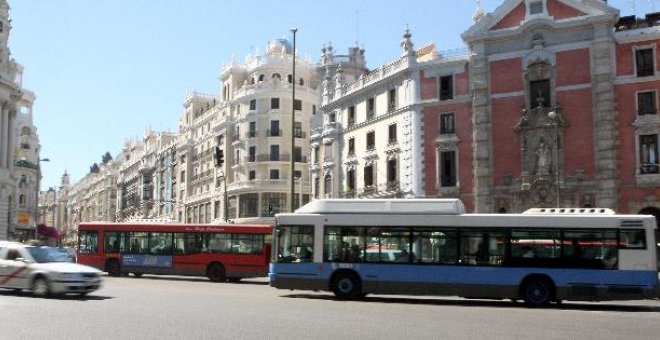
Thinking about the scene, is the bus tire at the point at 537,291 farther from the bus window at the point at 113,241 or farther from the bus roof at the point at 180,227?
the bus window at the point at 113,241

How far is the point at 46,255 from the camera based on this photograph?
19.1m

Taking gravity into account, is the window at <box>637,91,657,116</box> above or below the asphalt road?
above

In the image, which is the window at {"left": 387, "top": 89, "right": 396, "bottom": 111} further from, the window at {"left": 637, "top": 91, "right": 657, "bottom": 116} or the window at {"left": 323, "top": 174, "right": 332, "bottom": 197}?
the window at {"left": 637, "top": 91, "right": 657, "bottom": 116}

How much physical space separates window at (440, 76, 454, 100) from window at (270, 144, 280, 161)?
24.6 meters

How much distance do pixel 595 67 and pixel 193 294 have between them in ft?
90.8

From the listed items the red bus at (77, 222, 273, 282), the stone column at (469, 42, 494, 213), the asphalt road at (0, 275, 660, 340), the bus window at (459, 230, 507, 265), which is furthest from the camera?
the stone column at (469, 42, 494, 213)

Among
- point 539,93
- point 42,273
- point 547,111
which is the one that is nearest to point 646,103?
point 547,111

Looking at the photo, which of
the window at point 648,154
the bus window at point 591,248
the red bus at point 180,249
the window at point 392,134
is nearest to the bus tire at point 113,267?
the red bus at point 180,249

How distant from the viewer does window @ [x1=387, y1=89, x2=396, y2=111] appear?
46.0 metres

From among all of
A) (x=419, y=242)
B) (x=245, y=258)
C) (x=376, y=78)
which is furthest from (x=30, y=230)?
(x=419, y=242)

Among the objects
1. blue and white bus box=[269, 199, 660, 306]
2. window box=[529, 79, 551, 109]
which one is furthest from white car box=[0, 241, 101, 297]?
window box=[529, 79, 551, 109]

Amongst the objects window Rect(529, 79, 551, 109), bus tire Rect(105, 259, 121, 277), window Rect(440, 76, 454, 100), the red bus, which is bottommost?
bus tire Rect(105, 259, 121, 277)

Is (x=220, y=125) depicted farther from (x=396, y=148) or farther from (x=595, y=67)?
(x=595, y=67)

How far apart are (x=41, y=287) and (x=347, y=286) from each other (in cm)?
834
